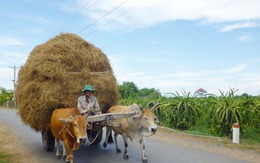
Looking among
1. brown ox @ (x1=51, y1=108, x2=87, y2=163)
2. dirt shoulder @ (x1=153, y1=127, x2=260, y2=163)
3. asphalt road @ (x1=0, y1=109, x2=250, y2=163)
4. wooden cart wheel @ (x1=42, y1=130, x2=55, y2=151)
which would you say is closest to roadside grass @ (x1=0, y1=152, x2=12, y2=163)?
asphalt road @ (x1=0, y1=109, x2=250, y2=163)

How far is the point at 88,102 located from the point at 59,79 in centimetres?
103

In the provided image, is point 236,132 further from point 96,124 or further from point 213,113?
point 96,124

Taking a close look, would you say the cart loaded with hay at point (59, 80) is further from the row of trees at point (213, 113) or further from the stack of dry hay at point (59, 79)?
the row of trees at point (213, 113)

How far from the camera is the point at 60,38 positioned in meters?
9.52

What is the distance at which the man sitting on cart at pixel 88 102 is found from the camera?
782cm

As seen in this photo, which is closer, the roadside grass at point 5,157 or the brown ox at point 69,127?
the brown ox at point 69,127

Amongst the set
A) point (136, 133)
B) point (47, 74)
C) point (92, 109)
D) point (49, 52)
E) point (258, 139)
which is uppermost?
point (49, 52)

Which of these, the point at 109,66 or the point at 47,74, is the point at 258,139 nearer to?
the point at 109,66

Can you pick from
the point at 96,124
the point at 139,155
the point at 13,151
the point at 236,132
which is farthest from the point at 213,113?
the point at 13,151

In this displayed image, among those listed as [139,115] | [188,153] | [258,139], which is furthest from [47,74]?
[258,139]

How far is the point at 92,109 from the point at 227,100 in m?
6.92

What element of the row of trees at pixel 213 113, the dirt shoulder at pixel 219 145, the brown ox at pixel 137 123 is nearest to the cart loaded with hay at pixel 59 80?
the brown ox at pixel 137 123

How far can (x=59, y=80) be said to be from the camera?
8273 mm

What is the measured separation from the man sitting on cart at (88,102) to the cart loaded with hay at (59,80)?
375 millimetres
